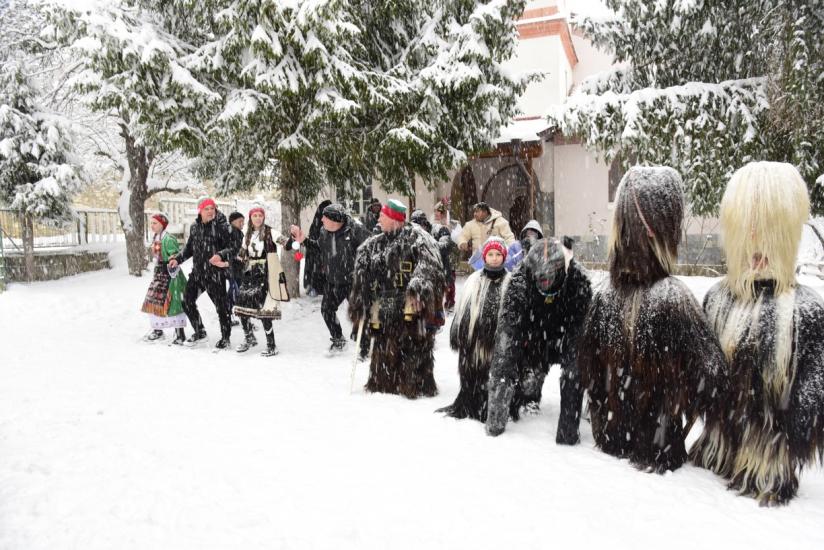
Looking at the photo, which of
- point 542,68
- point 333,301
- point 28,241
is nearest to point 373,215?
point 333,301

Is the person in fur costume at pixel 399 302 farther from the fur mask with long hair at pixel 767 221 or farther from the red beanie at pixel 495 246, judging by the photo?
the fur mask with long hair at pixel 767 221

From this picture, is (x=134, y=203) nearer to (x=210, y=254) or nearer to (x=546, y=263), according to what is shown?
(x=210, y=254)

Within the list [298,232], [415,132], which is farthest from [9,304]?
[415,132]

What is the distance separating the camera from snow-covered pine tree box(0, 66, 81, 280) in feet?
39.4

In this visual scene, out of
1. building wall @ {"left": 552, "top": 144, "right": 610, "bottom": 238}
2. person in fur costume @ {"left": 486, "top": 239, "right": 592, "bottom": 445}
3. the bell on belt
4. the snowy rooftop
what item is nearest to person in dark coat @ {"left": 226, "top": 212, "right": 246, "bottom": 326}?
the bell on belt

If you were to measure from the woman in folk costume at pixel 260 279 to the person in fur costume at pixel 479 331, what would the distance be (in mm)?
3444

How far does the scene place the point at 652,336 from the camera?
3.38 meters

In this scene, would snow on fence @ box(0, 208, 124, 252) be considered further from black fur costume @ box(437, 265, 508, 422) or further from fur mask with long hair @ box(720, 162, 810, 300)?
fur mask with long hair @ box(720, 162, 810, 300)

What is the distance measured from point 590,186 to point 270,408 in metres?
13.4

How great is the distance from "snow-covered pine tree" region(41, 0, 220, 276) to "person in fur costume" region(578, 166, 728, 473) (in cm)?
679

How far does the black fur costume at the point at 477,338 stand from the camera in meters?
4.44

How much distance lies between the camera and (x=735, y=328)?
328 centimetres

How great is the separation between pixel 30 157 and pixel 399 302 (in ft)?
36.9

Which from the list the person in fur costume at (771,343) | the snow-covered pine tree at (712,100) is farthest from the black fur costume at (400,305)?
the snow-covered pine tree at (712,100)
